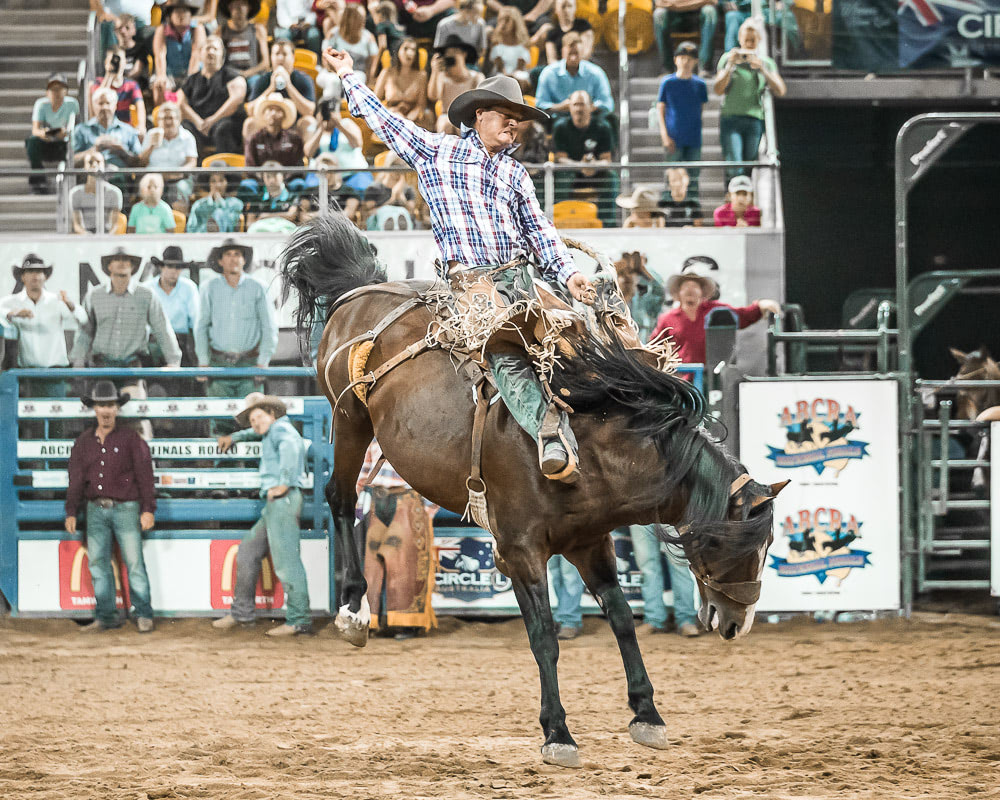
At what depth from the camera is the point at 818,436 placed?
8.99 m

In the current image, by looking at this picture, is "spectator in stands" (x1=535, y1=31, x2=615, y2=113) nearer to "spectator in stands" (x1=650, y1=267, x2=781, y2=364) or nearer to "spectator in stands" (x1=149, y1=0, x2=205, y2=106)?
"spectator in stands" (x1=650, y1=267, x2=781, y2=364)

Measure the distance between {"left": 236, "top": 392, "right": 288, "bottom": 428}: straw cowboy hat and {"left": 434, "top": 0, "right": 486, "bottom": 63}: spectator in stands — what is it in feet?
15.2

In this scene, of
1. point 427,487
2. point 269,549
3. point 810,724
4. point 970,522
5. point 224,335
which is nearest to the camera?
point 427,487

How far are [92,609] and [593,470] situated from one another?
18.6 ft

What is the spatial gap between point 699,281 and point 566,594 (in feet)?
8.41

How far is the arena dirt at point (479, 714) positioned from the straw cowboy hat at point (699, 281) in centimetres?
251

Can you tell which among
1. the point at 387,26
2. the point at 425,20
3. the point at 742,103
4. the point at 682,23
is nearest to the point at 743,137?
the point at 742,103

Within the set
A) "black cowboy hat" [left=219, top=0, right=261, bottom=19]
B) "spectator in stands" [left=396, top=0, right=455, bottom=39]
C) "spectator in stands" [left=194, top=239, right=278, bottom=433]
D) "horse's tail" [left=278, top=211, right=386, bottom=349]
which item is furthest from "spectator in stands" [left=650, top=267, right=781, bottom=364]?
"black cowboy hat" [left=219, top=0, right=261, bottom=19]

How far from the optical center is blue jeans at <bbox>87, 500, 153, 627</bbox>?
9.20 m

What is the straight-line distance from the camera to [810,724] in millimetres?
6039

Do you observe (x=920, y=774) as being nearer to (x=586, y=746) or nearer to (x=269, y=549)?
(x=586, y=746)

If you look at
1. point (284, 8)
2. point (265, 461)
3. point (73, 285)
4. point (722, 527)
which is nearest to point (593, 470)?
point (722, 527)

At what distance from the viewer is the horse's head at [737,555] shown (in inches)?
192

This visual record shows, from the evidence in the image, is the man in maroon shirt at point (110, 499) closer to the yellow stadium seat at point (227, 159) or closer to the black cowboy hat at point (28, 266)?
the black cowboy hat at point (28, 266)
